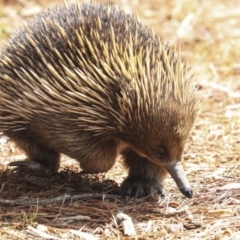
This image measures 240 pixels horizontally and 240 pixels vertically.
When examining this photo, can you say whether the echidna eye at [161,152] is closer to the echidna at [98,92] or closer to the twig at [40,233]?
the echidna at [98,92]

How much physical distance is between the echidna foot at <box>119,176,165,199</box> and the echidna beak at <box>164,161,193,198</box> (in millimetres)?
398

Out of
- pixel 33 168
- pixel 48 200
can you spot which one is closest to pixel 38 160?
pixel 33 168

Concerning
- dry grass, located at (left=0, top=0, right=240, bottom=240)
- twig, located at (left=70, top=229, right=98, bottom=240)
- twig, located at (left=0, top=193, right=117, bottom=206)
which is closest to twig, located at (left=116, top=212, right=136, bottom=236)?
dry grass, located at (left=0, top=0, right=240, bottom=240)

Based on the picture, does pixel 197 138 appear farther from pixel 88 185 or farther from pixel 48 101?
pixel 48 101

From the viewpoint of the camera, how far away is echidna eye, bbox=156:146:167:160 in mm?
4270

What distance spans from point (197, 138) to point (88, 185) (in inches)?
58.2

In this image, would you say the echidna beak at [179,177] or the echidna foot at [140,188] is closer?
the echidna beak at [179,177]

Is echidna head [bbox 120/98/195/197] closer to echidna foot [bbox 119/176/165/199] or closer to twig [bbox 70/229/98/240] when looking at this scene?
echidna foot [bbox 119/176/165/199]

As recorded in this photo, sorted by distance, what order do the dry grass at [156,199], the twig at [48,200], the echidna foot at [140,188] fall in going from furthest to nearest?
the echidna foot at [140,188] → the twig at [48,200] → the dry grass at [156,199]

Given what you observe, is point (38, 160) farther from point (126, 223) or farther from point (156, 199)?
point (126, 223)

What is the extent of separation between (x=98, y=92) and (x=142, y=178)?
756 mm

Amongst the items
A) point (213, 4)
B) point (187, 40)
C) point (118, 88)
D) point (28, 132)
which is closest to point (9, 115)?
point (28, 132)

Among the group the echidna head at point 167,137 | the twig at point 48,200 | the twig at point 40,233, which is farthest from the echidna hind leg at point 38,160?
the twig at point 40,233

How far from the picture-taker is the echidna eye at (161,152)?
427 centimetres
